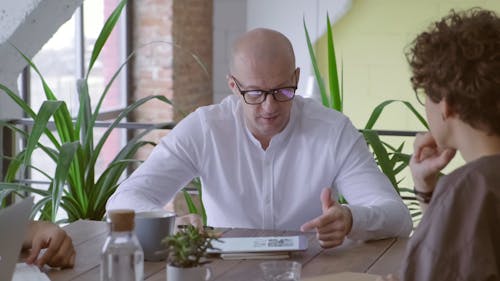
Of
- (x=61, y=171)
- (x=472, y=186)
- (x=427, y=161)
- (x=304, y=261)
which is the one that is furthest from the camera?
(x=61, y=171)

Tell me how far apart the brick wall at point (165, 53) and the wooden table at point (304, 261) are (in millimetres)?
3612

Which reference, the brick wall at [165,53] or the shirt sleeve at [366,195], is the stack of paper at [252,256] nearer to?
the shirt sleeve at [366,195]

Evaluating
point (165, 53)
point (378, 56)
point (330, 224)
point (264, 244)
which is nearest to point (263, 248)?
point (264, 244)

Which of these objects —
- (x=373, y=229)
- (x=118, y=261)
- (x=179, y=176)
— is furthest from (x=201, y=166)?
(x=118, y=261)

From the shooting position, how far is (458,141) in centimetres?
153

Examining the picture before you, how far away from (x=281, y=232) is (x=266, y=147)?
47 cm

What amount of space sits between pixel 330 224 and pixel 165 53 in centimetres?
388

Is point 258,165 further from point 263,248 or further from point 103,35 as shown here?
point 103,35

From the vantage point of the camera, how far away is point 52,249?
186 cm

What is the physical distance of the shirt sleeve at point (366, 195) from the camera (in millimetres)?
2109

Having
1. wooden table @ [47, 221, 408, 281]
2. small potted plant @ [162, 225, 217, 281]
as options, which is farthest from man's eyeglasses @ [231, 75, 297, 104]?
small potted plant @ [162, 225, 217, 281]

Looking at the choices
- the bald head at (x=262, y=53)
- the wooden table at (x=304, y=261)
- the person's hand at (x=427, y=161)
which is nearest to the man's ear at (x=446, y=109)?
the person's hand at (x=427, y=161)

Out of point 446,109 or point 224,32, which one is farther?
point 224,32

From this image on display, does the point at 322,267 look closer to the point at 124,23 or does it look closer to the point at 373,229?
the point at 373,229
